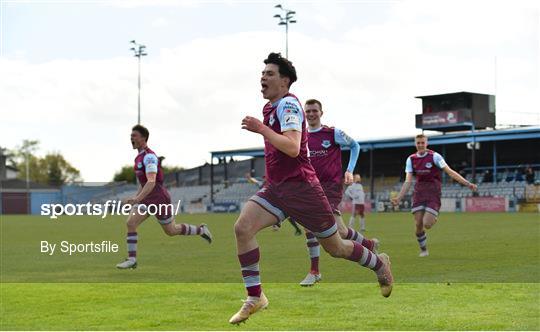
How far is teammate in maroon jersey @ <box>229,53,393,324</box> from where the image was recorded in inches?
260

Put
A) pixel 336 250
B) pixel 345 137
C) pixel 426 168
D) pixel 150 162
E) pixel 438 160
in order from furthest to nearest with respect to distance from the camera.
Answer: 1. pixel 426 168
2. pixel 438 160
3. pixel 150 162
4. pixel 345 137
5. pixel 336 250

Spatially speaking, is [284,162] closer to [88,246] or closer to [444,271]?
[444,271]

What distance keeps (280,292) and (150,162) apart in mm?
3423

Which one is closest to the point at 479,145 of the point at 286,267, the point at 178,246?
the point at 178,246

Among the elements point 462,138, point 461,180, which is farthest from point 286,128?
point 462,138

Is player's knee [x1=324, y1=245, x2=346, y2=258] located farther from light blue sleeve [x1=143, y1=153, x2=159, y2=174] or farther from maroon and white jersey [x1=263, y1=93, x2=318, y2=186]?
light blue sleeve [x1=143, y1=153, x2=159, y2=174]

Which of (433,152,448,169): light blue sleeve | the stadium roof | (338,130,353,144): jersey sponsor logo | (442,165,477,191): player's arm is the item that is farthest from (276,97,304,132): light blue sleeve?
the stadium roof

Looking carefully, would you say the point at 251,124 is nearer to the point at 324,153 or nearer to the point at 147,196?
the point at 324,153

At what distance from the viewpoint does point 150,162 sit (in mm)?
14305

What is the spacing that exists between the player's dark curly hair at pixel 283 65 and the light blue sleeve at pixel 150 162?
7763 millimetres

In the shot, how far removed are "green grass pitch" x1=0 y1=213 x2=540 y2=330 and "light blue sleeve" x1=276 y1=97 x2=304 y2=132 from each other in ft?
16.0

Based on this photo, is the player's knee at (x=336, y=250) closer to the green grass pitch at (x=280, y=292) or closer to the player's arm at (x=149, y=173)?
the green grass pitch at (x=280, y=292)

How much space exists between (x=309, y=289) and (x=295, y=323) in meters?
2.58

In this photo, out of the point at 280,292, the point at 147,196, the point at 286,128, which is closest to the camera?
the point at 286,128
